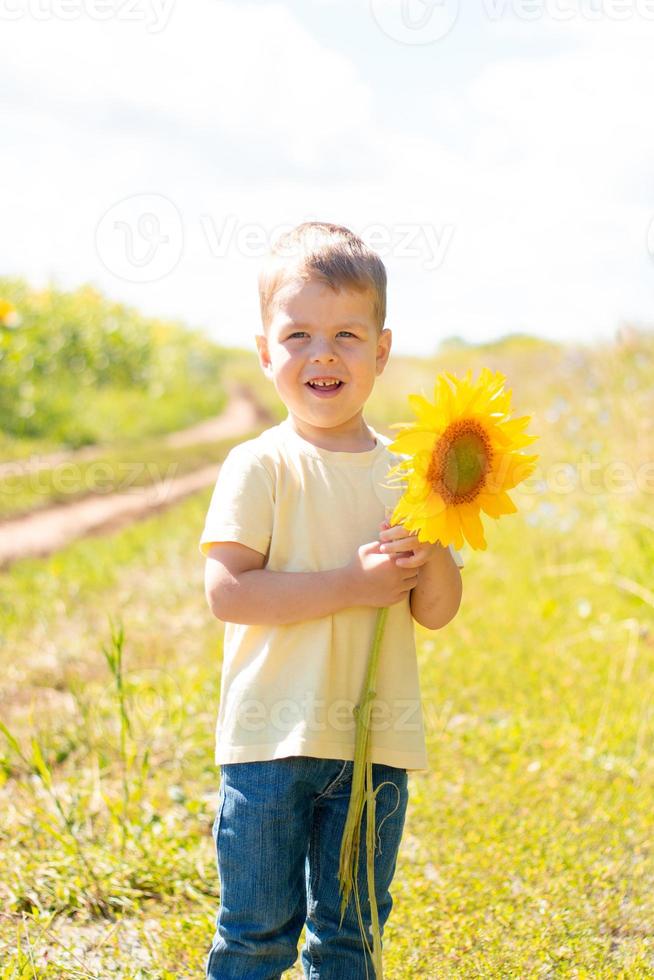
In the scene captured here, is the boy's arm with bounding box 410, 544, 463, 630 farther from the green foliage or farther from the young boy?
the green foliage

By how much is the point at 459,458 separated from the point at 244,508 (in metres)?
0.40

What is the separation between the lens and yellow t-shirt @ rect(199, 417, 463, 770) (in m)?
1.81

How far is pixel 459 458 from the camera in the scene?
164 centimetres

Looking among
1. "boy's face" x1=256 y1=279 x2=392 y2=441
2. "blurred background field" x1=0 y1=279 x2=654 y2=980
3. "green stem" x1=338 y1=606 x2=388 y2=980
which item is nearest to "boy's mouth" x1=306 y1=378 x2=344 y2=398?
"boy's face" x1=256 y1=279 x2=392 y2=441

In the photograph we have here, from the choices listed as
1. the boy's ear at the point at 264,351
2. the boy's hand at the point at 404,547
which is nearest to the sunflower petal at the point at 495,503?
the boy's hand at the point at 404,547

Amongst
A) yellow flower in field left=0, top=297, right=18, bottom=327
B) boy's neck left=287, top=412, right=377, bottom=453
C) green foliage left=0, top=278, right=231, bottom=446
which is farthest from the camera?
green foliage left=0, top=278, right=231, bottom=446

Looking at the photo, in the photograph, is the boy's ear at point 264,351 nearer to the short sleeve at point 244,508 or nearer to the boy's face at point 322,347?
the boy's face at point 322,347

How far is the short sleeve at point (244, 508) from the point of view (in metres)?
1.82

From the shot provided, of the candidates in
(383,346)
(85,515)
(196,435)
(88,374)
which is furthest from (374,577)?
(88,374)

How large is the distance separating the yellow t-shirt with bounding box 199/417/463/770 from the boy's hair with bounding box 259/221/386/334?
27 cm

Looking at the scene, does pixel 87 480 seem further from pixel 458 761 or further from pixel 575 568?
pixel 458 761

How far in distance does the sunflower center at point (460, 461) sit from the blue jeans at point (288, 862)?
1.78 feet

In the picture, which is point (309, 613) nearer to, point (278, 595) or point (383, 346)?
point (278, 595)

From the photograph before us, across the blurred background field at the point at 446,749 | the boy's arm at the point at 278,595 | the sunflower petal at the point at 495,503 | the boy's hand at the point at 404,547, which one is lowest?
the blurred background field at the point at 446,749
